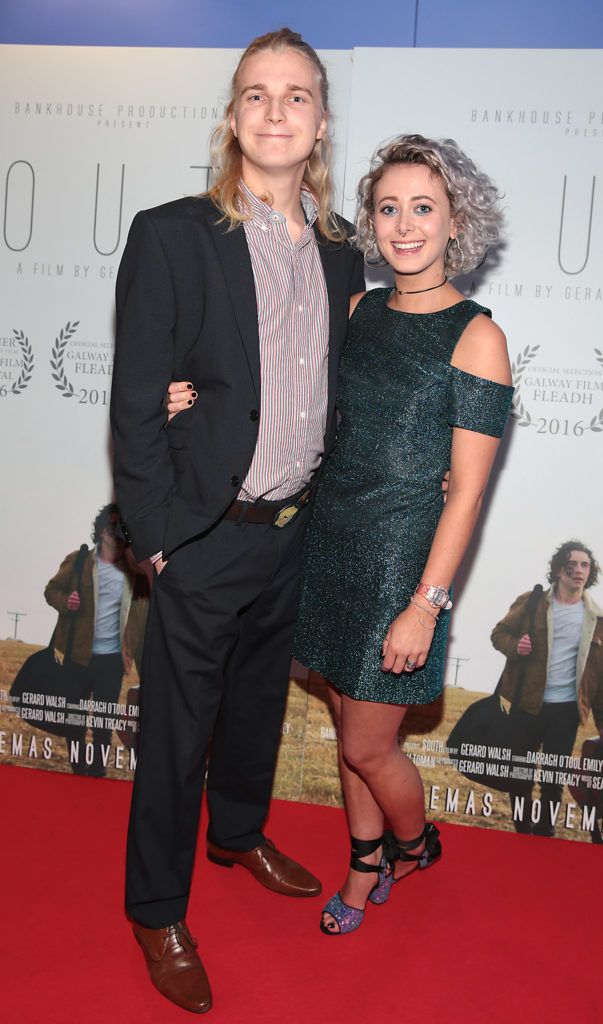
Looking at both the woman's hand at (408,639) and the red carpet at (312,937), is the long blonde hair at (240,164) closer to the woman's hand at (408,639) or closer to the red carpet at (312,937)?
the woman's hand at (408,639)

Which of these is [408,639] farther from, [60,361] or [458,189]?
[60,361]

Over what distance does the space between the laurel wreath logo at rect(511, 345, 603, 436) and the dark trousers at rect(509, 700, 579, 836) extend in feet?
2.84

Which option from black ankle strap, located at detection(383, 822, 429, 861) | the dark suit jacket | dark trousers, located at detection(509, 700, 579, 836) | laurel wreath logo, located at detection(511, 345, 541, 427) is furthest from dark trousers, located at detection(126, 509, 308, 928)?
dark trousers, located at detection(509, 700, 579, 836)

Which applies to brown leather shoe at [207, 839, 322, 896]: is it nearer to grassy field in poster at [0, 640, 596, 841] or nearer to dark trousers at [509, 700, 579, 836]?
grassy field in poster at [0, 640, 596, 841]

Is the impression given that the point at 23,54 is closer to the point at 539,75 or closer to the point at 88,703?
the point at 539,75

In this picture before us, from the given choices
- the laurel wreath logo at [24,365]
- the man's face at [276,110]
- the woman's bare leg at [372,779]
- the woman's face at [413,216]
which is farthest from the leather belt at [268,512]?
the laurel wreath logo at [24,365]

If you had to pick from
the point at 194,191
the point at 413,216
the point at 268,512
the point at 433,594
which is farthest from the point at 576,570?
the point at 194,191

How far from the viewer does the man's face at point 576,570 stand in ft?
9.88

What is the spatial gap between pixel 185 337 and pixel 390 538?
64cm

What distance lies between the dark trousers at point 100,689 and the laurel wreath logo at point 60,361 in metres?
0.89

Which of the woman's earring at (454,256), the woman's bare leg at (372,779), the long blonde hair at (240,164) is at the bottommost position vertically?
the woman's bare leg at (372,779)

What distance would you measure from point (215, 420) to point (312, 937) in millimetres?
1311

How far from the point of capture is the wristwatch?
2.18 meters

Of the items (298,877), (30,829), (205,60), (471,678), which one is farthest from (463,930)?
(205,60)
